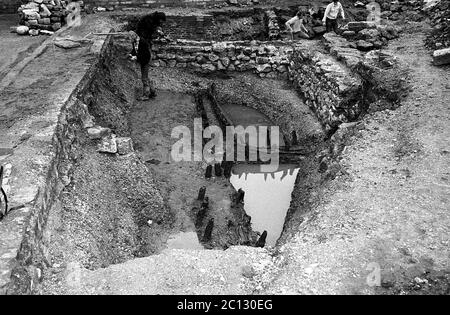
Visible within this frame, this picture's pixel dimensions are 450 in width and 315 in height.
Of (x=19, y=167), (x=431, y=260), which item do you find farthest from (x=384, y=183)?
(x=19, y=167)

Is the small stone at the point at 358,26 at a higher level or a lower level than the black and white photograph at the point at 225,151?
higher

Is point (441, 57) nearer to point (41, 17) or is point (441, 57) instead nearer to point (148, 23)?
point (148, 23)

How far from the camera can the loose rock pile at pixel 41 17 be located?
11.5 metres

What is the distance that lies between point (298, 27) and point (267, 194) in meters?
6.42

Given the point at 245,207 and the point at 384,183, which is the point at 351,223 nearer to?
the point at 384,183

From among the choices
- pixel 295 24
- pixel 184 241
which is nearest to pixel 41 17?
pixel 295 24

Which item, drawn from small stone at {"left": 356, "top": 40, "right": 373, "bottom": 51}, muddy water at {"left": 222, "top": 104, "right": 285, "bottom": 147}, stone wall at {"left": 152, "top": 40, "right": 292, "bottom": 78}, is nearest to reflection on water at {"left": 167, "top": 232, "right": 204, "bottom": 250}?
muddy water at {"left": 222, "top": 104, "right": 285, "bottom": 147}

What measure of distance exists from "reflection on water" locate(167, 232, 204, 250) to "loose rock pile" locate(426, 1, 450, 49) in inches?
273

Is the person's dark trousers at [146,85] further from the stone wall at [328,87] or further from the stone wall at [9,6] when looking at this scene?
the stone wall at [9,6]

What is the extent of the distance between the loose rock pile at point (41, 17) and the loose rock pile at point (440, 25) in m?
10.1

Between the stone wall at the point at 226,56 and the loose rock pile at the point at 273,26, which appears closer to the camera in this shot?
the stone wall at the point at 226,56

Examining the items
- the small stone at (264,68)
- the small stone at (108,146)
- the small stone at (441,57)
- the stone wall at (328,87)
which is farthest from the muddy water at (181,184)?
the small stone at (441,57)

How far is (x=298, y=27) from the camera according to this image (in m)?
12.3
